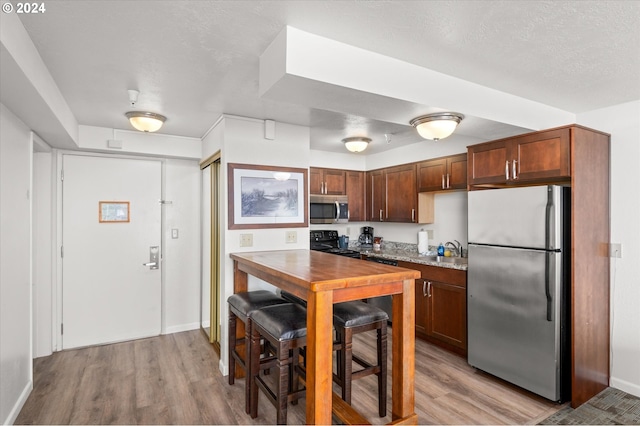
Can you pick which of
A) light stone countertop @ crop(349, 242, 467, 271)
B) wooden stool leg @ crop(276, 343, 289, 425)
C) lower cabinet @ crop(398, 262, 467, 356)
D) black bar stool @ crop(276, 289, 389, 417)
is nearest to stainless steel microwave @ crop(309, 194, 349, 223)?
light stone countertop @ crop(349, 242, 467, 271)

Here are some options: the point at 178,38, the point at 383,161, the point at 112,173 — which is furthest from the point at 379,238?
the point at 178,38

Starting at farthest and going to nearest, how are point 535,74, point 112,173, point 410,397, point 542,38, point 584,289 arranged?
point 112,173, point 584,289, point 535,74, point 410,397, point 542,38

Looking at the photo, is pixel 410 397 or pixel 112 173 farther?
pixel 112 173

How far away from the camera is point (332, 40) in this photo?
1.83 metres

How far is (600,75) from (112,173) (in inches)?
180

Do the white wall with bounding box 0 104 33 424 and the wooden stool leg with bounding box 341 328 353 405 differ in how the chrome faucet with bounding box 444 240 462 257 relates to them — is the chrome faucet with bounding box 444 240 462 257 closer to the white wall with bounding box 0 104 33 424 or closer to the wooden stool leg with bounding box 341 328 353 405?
the wooden stool leg with bounding box 341 328 353 405

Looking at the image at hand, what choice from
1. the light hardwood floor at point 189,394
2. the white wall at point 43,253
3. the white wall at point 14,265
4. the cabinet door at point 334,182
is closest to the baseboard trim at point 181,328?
the light hardwood floor at point 189,394

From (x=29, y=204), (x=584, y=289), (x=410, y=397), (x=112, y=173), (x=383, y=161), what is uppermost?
(x=383, y=161)

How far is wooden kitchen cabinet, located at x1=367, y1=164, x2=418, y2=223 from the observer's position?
4.38 meters

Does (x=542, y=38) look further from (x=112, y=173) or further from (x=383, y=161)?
(x=112, y=173)

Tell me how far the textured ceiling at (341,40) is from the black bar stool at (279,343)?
1619mm

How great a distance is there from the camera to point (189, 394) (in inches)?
107

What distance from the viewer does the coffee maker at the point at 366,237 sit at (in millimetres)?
5242

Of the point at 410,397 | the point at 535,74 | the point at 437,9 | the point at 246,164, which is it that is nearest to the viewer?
the point at 437,9
